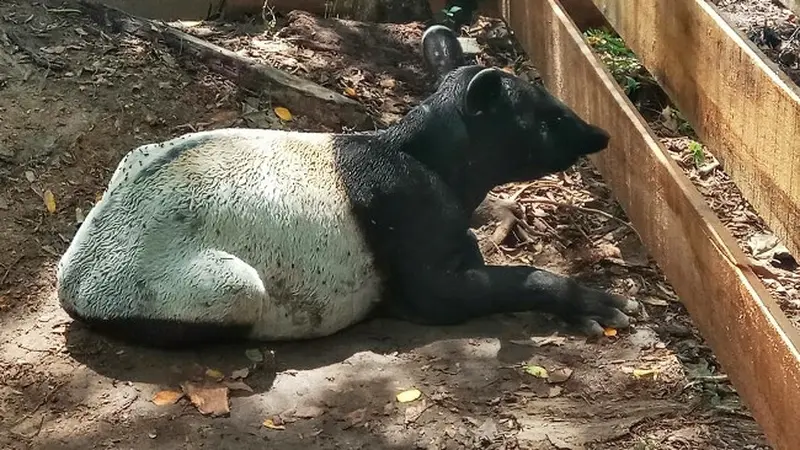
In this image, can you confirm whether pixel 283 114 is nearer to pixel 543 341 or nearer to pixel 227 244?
pixel 227 244

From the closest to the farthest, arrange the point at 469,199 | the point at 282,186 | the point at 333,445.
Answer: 1. the point at 333,445
2. the point at 282,186
3. the point at 469,199

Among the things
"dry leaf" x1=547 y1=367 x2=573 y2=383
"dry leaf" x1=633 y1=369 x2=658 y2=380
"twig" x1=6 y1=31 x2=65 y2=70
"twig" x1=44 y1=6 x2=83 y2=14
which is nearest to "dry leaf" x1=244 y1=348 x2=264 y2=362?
"dry leaf" x1=547 y1=367 x2=573 y2=383

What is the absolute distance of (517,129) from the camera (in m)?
5.54

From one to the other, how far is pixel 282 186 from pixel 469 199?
100cm

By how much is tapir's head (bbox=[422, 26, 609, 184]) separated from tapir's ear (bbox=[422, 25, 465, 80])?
16.8 inches

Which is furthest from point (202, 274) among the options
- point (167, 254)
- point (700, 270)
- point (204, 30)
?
point (204, 30)

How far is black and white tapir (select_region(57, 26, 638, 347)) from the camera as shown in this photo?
4918 mm

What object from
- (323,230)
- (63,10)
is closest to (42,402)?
(323,230)

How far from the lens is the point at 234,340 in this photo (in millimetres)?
5051

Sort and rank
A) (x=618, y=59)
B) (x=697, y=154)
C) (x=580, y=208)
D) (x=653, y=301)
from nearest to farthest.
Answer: (x=653, y=301)
(x=580, y=208)
(x=697, y=154)
(x=618, y=59)

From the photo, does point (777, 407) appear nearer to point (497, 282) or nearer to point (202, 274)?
point (497, 282)

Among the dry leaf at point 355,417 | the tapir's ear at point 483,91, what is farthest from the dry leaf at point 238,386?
the tapir's ear at point 483,91

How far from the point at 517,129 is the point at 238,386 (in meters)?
1.87

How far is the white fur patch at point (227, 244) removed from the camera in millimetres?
4887
